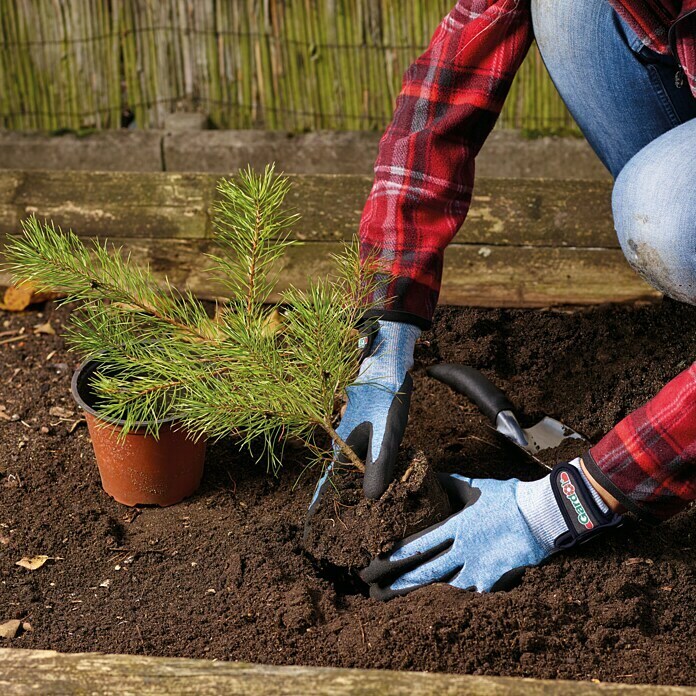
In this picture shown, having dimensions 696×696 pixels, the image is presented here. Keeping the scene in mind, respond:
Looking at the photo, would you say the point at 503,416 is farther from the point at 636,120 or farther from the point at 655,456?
the point at 636,120

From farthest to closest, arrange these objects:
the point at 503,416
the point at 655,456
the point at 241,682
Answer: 1. the point at 503,416
2. the point at 655,456
3. the point at 241,682

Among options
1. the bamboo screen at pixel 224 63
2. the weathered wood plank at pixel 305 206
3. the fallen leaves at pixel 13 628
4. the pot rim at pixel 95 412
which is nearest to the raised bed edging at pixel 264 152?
the bamboo screen at pixel 224 63

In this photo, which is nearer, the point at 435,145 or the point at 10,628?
the point at 10,628

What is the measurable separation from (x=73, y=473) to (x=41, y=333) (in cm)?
60

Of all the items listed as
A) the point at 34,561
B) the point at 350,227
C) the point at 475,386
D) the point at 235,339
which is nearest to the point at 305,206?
the point at 350,227

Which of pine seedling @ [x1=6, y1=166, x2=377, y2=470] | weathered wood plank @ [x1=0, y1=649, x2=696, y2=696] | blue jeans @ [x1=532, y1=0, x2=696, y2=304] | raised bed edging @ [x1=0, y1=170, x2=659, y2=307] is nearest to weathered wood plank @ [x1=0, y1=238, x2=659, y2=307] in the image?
raised bed edging @ [x1=0, y1=170, x2=659, y2=307]

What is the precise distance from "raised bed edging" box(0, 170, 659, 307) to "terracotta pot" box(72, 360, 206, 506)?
651 millimetres

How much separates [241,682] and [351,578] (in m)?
0.62

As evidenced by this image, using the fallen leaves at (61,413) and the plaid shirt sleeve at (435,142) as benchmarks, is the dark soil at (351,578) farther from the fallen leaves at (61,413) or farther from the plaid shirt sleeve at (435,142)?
the plaid shirt sleeve at (435,142)

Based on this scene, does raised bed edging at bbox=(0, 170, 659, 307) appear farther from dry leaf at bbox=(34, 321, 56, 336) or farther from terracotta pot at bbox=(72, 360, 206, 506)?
terracotta pot at bbox=(72, 360, 206, 506)

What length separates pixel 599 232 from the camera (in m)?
2.19

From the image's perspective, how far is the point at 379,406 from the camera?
156cm

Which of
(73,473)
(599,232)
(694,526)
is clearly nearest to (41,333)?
(73,473)

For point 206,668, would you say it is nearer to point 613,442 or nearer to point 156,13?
point 613,442
